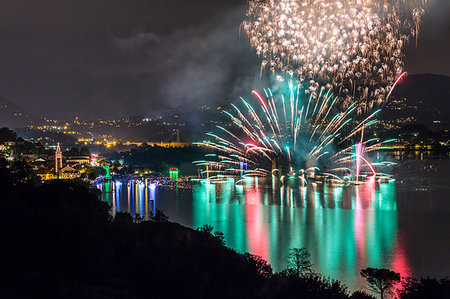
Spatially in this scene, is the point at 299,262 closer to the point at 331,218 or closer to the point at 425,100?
the point at 331,218

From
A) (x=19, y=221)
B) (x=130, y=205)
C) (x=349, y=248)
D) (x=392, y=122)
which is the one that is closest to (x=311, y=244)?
(x=349, y=248)

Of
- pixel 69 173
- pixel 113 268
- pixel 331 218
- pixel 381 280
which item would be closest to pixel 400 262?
pixel 381 280

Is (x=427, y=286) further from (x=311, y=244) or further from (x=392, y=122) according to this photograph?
(x=392, y=122)

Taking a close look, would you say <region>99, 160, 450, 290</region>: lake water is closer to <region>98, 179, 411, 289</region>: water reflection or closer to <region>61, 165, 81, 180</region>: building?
<region>98, 179, 411, 289</region>: water reflection

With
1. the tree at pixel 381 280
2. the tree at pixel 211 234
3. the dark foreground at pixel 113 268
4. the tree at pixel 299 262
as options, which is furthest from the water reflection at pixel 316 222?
the dark foreground at pixel 113 268

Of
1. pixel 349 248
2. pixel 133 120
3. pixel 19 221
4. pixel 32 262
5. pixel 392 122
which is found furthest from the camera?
pixel 133 120

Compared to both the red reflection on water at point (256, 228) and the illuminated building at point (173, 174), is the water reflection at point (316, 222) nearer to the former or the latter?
the red reflection on water at point (256, 228)

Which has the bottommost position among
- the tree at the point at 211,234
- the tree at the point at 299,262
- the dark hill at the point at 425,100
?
the tree at the point at 299,262
